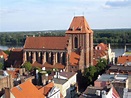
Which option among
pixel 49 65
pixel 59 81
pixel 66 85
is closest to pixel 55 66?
pixel 49 65

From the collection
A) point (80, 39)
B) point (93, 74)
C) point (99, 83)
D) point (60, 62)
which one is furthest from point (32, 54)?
point (99, 83)

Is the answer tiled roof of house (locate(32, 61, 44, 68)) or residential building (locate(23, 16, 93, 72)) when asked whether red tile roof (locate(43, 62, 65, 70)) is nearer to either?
residential building (locate(23, 16, 93, 72))

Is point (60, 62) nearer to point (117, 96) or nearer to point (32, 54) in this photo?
point (32, 54)

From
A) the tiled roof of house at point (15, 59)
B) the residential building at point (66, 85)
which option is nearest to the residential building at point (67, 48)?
the tiled roof of house at point (15, 59)

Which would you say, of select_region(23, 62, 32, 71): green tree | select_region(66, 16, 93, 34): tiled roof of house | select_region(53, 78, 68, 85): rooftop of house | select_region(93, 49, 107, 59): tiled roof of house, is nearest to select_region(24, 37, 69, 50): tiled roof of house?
select_region(66, 16, 93, 34): tiled roof of house

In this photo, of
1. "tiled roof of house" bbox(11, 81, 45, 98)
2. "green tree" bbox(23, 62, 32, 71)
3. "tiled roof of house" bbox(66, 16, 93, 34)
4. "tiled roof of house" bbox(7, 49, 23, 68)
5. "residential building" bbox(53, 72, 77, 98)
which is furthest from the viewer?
"tiled roof of house" bbox(7, 49, 23, 68)

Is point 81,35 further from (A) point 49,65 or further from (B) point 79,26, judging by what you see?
(A) point 49,65
